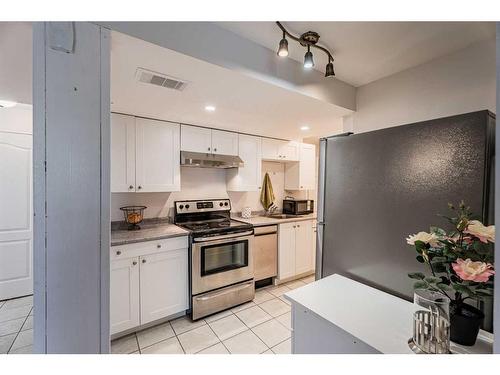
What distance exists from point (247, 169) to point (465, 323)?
2.55 metres

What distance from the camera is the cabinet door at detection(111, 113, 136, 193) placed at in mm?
2180

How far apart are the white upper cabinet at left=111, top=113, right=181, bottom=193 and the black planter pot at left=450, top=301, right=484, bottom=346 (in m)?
2.40

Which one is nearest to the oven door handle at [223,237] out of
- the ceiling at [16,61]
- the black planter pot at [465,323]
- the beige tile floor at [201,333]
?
the beige tile floor at [201,333]

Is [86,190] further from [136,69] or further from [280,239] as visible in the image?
[280,239]

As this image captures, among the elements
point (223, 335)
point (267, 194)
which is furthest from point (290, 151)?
point (223, 335)

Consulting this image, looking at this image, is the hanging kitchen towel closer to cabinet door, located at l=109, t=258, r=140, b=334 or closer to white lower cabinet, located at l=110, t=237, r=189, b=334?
white lower cabinet, located at l=110, t=237, r=189, b=334

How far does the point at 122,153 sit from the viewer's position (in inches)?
87.6

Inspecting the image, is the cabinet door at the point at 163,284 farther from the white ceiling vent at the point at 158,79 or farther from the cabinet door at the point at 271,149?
the cabinet door at the point at 271,149

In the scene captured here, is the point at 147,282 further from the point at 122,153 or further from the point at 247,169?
the point at 247,169

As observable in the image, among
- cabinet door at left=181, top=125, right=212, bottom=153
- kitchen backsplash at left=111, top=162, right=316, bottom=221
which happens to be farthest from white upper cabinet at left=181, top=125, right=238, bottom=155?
kitchen backsplash at left=111, top=162, right=316, bottom=221

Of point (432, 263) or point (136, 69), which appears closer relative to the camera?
point (432, 263)

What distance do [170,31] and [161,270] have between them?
1931 mm
